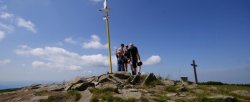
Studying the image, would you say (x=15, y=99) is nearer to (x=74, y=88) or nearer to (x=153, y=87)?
(x=74, y=88)

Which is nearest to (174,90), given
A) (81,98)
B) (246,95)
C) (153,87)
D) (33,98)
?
(153,87)

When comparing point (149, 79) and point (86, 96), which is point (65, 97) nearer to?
point (86, 96)

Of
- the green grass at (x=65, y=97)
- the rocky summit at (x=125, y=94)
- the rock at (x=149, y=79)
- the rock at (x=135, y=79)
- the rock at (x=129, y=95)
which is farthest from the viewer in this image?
the rock at (x=135, y=79)

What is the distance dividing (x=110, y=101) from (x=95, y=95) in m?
1.08

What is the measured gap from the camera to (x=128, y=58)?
66.2 ft

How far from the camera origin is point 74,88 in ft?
47.7

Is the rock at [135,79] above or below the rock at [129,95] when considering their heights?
above

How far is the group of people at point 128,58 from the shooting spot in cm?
1944

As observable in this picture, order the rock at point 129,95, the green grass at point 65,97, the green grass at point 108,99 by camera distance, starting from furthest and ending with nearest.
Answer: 1. the green grass at point 65,97
2. the rock at point 129,95
3. the green grass at point 108,99

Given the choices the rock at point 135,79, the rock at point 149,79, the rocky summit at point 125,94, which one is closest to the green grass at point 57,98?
the rocky summit at point 125,94

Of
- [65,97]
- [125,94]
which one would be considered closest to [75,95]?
[65,97]

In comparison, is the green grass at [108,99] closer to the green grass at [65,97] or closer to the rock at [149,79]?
the green grass at [65,97]

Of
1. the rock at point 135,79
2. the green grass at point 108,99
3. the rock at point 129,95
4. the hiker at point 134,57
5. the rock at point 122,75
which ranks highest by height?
the hiker at point 134,57

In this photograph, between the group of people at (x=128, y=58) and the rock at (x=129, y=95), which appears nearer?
the rock at (x=129, y=95)
